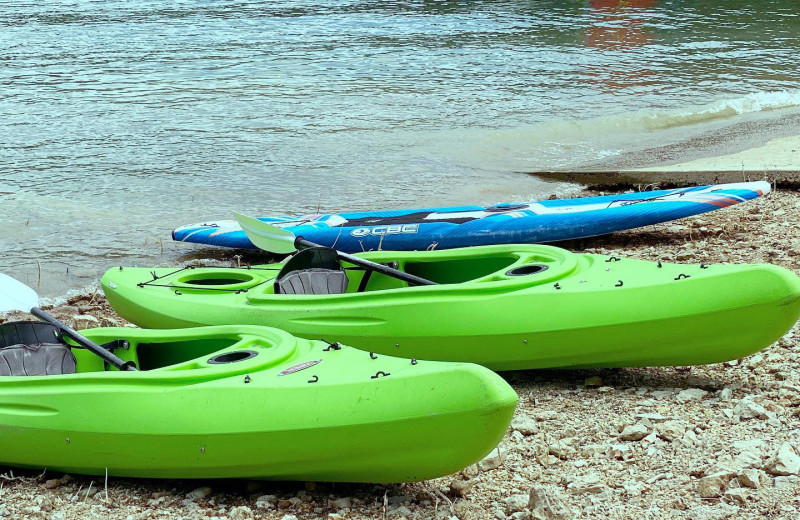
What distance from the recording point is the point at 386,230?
6.61 meters

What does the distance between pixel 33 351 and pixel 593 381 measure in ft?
7.30

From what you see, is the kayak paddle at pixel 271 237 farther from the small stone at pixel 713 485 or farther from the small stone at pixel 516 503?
the small stone at pixel 713 485

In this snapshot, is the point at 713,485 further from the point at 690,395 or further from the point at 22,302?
the point at 22,302

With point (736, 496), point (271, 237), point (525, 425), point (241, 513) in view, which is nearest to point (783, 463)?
point (736, 496)

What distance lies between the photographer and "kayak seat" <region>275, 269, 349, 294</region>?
4552 millimetres

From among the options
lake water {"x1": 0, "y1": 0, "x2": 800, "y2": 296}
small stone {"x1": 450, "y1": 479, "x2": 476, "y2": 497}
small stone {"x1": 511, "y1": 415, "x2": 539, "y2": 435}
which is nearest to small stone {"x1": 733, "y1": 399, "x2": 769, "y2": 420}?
small stone {"x1": 511, "y1": 415, "x2": 539, "y2": 435}

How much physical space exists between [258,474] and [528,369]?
1.52 meters

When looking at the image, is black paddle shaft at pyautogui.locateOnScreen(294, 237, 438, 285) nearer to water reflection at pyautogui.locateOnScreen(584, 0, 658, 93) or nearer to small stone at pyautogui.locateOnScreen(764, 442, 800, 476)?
small stone at pyautogui.locateOnScreen(764, 442, 800, 476)

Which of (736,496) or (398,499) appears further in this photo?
(398,499)

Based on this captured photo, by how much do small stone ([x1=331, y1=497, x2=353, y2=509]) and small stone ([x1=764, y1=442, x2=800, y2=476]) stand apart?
131cm

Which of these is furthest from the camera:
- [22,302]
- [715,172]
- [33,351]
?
[715,172]

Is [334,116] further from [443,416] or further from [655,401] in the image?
[443,416]

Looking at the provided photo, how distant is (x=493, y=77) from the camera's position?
45.2 ft

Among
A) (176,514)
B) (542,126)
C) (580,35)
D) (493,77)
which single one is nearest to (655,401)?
(176,514)
